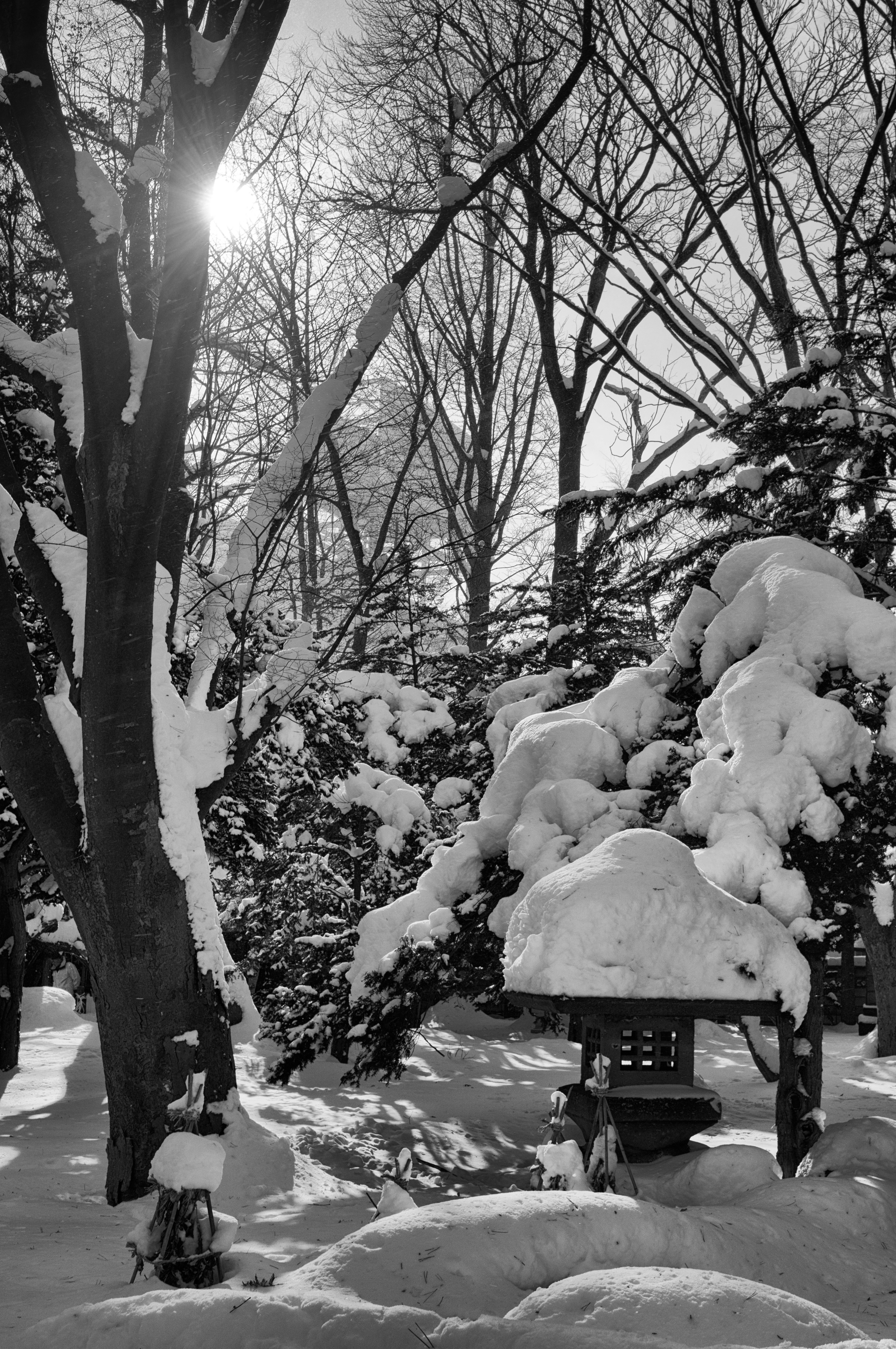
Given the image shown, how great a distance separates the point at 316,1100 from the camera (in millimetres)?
10188

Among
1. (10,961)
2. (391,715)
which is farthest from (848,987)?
(10,961)

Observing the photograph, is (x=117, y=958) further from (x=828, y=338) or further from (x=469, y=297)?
(x=469, y=297)

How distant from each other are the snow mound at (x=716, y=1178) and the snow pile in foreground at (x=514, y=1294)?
1250 millimetres

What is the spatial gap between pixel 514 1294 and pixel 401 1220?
47cm

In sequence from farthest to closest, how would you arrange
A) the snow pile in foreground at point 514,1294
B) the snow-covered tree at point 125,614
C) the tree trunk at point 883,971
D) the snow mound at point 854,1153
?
1. the tree trunk at point 883,971
2. the snow mound at point 854,1153
3. the snow-covered tree at point 125,614
4. the snow pile in foreground at point 514,1294

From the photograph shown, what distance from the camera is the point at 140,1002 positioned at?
5344 millimetres

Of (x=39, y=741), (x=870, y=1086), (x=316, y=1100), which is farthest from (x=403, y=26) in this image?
(x=870, y=1086)

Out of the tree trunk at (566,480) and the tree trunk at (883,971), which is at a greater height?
the tree trunk at (566,480)

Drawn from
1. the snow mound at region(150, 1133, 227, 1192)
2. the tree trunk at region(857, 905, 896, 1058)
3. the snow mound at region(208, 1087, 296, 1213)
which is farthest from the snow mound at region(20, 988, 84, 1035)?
the snow mound at region(150, 1133, 227, 1192)

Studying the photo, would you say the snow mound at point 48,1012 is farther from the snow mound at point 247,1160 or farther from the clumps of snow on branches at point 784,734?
the clumps of snow on branches at point 784,734

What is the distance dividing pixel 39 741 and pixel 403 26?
9.86m

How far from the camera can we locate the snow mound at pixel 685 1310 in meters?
2.84

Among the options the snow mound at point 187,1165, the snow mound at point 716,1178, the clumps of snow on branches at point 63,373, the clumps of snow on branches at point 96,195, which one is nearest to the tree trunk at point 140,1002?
the snow mound at point 187,1165

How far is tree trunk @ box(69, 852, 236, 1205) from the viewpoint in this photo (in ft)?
17.4
